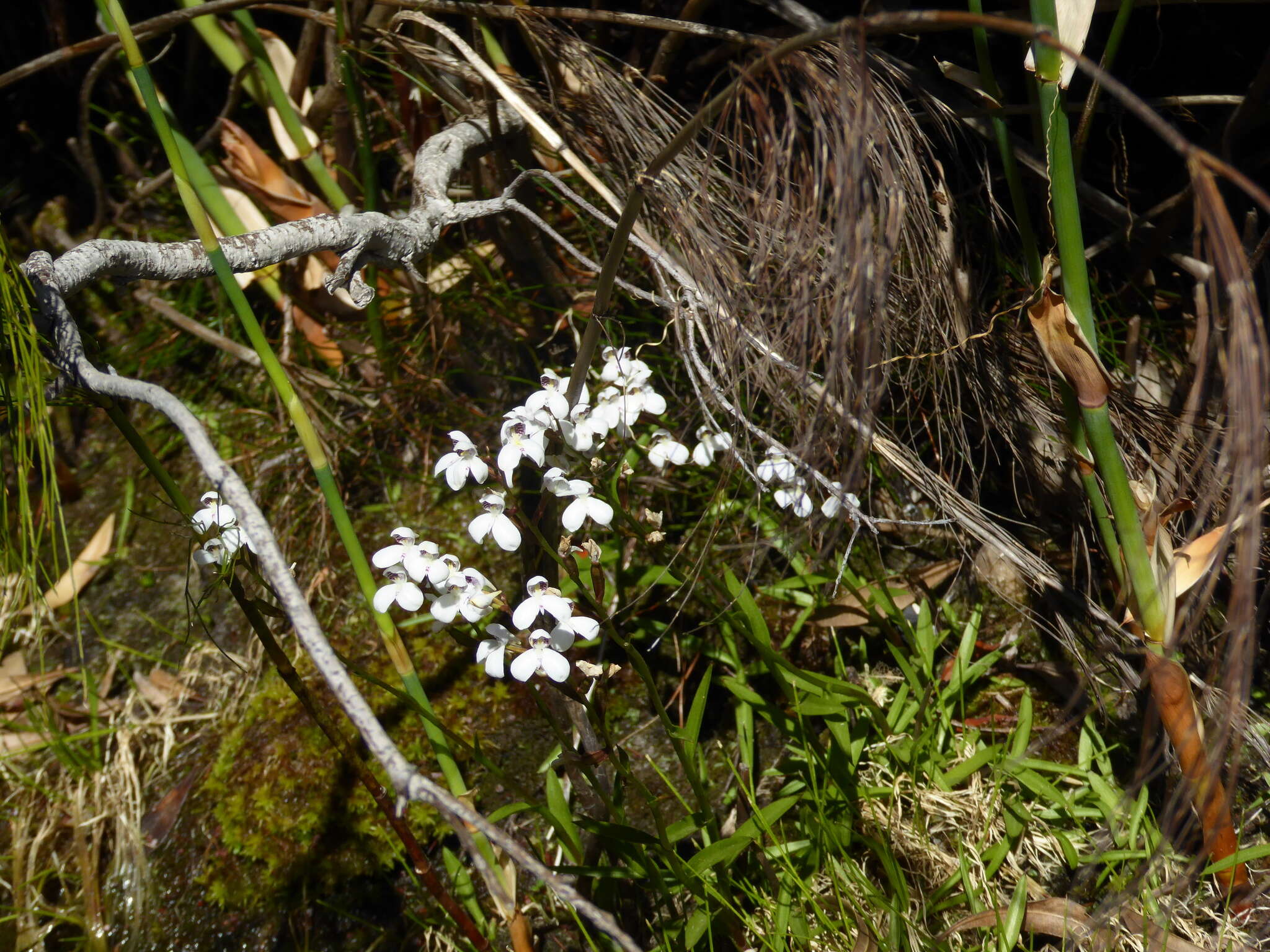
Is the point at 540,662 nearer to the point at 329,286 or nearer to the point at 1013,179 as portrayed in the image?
the point at 329,286

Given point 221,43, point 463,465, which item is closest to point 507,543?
point 463,465

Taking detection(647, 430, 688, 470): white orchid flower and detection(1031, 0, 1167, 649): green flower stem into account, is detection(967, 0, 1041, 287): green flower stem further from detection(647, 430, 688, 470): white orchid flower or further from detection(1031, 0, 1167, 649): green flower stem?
detection(647, 430, 688, 470): white orchid flower

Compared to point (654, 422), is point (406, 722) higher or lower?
lower

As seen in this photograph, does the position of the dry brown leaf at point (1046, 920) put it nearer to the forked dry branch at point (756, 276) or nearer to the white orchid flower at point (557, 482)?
the forked dry branch at point (756, 276)

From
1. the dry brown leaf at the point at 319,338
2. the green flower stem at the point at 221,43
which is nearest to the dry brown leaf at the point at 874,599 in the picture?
the dry brown leaf at the point at 319,338

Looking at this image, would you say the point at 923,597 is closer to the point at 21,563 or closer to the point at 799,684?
the point at 799,684

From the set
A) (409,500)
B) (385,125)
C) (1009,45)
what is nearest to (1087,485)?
(1009,45)
